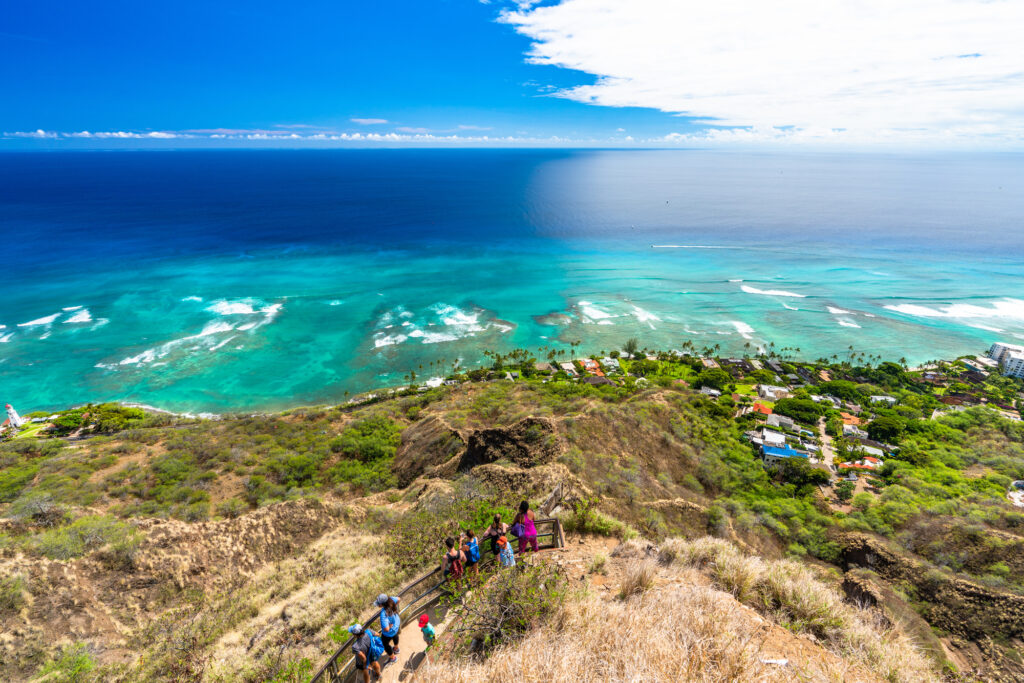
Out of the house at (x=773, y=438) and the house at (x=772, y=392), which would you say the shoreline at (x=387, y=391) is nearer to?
the house at (x=772, y=392)

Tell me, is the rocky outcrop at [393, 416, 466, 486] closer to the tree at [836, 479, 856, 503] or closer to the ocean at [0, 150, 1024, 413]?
the ocean at [0, 150, 1024, 413]

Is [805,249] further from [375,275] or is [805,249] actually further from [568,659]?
[568,659]

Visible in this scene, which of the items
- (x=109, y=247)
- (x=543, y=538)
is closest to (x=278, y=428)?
(x=543, y=538)

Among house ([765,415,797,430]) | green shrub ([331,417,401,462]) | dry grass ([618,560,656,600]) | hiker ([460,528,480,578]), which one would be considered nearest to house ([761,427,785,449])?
house ([765,415,797,430])

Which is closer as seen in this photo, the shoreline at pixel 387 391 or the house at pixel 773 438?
the house at pixel 773 438

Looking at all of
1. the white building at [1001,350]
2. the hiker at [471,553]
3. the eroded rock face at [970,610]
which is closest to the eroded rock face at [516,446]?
the hiker at [471,553]
